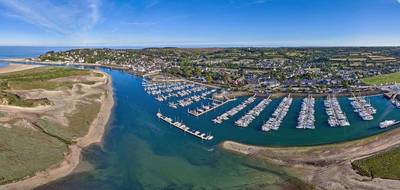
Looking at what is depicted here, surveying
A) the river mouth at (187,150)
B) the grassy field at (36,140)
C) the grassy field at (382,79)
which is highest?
the grassy field at (382,79)

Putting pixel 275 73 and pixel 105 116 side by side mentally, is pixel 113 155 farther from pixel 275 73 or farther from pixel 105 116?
pixel 275 73

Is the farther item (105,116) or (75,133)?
(105,116)

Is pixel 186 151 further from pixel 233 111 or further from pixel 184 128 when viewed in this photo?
pixel 233 111

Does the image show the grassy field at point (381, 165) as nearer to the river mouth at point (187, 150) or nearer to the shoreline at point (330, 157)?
the shoreline at point (330, 157)

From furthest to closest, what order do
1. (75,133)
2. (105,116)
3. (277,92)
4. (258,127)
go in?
(277,92) < (105,116) < (258,127) < (75,133)

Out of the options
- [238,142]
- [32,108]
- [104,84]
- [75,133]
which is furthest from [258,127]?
[104,84]

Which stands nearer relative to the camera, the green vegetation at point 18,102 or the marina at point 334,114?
the marina at point 334,114

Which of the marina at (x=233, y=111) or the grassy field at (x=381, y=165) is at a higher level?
the marina at (x=233, y=111)

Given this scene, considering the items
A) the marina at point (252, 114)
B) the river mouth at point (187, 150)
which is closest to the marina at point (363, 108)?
the river mouth at point (187, 150)
